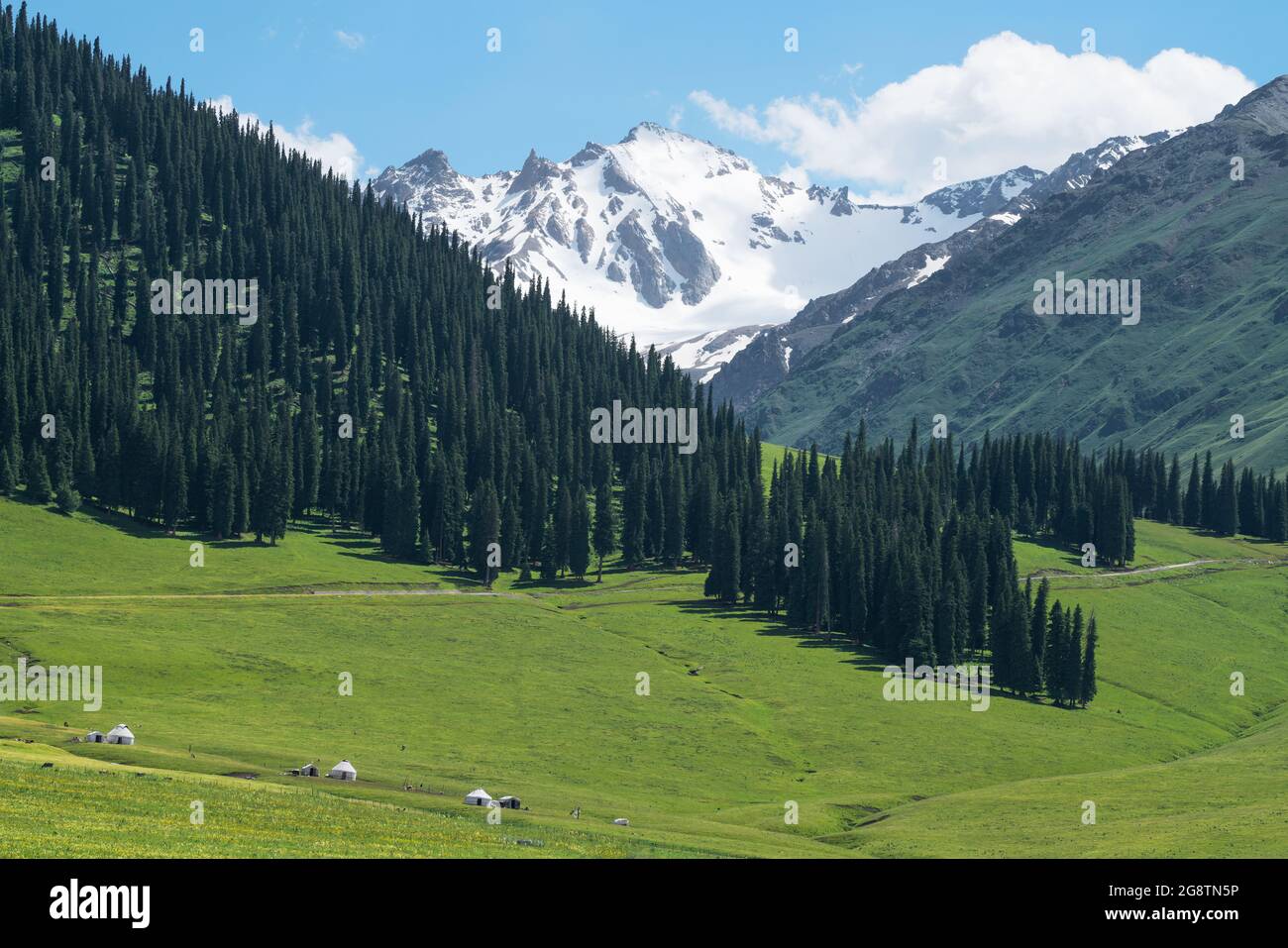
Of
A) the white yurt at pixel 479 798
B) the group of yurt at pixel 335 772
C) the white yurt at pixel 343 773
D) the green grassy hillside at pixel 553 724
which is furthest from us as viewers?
the white yurt at pixel 343 773

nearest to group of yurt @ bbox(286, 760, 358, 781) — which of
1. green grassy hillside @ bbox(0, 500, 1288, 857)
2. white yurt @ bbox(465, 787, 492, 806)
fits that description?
green grassy hillside @ bbox(0, 500, 1288, 857)

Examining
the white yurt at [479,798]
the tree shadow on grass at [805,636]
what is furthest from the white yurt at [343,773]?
the tree shadow on grass at [805,636]

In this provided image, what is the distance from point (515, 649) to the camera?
148 metres

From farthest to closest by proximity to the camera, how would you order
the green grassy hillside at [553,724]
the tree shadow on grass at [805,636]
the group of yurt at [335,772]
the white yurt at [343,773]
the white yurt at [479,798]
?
1. the tree shadow on grass at [805,636]
2. the white yurt at [343,773]
3. the group of yurt at [335,772]
4. the white yurt at [479,798]
5. the green grassy hillside at [553,724]

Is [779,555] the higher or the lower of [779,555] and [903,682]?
the higher

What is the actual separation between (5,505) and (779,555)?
9826 cm

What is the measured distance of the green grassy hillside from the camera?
71.6m

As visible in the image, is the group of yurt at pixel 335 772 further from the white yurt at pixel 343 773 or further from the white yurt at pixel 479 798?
the white yurt at pixel 479 798

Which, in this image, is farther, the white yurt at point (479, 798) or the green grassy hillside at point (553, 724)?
the white yurt at point (479, 798)

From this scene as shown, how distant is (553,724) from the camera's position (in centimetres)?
11862

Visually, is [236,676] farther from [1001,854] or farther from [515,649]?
[1001,854]

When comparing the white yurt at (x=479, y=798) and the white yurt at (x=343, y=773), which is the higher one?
the white yurt at (x=343, y=773)

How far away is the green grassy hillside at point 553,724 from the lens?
7162 centimetres
